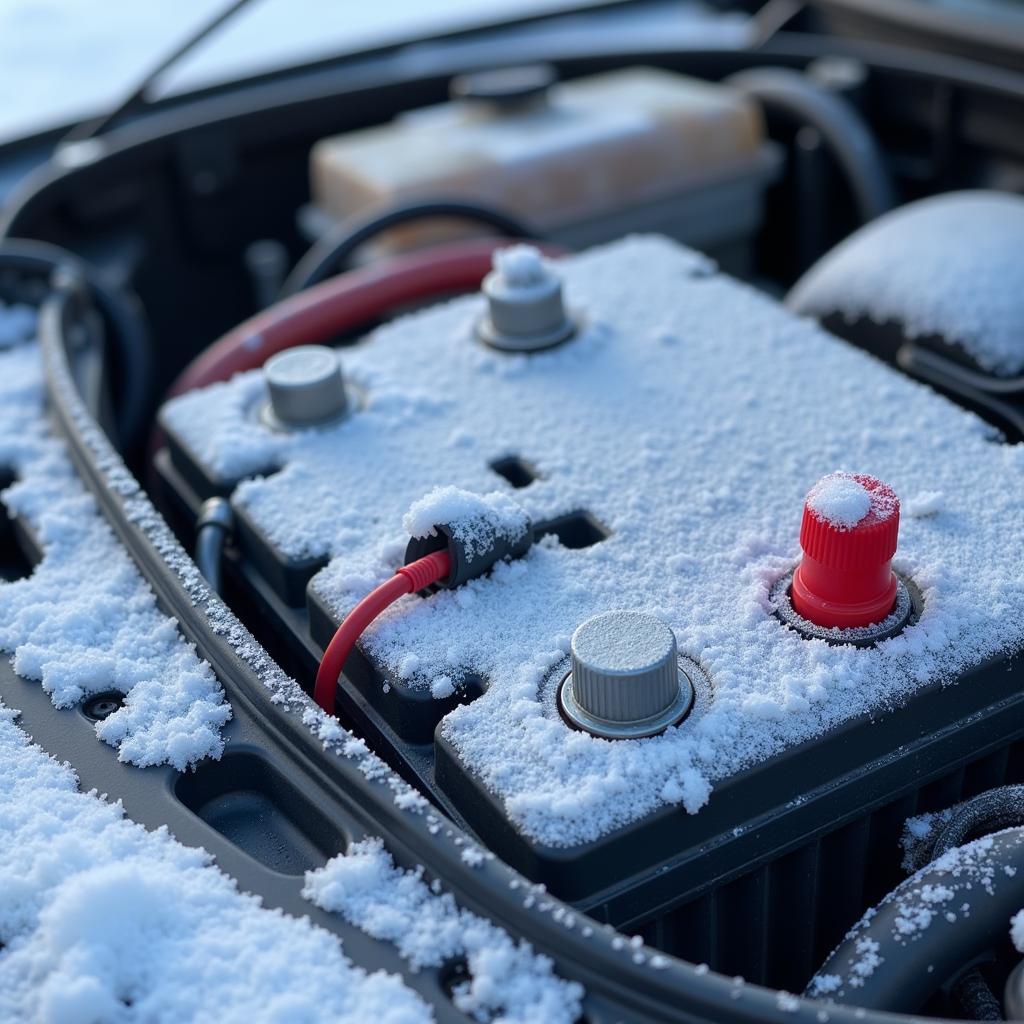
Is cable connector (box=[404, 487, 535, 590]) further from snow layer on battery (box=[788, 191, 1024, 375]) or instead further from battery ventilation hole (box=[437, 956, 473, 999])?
snow layer on battery (box=[788, 191, 1024, 375])

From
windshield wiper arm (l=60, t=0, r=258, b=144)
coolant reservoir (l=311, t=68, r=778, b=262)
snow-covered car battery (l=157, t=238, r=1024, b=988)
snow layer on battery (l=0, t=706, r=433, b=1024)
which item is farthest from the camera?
coolant reservoir (l=311, t=68, r=778, b=262)

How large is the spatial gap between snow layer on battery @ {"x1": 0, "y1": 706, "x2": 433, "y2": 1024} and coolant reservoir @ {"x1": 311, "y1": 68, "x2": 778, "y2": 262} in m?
0.97

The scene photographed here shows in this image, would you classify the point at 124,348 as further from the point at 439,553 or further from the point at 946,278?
the point at 946,278

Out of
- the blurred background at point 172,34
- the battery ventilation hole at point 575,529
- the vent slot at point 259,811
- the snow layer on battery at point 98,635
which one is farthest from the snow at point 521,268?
the blurred background at point 172,34

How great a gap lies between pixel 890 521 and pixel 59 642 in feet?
1.61

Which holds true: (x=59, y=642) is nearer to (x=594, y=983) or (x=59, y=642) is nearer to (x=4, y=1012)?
(x=4, y=1012)

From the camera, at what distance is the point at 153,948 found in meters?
0.52

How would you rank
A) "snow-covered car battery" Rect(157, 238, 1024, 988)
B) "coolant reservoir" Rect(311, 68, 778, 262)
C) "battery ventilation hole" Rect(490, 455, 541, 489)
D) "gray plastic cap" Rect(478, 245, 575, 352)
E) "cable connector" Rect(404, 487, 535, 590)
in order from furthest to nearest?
"coolant reservoir" Rect(311, 68, 778, 262) < "gray plastic cap" Rect(478, 245, 575, 352) < "battery ventilation hole" Rect(490, 455, 541, 489) < "cable connector" Rect(404, 487, 535, 590) < "snow-covered car battery" Rect(157, 238, 1024, 988)

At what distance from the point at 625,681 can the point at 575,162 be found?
1009mm

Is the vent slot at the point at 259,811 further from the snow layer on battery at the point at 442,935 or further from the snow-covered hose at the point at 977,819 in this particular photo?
the snow-covered hose at the point at 977,819

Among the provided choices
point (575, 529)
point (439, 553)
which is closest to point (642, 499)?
point (575, 529)

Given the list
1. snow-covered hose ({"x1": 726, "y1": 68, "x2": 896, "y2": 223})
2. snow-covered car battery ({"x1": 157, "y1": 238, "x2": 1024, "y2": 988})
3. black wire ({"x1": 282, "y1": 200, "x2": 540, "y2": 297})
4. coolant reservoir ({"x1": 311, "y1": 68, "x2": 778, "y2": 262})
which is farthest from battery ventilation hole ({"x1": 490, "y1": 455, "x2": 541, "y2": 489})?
snow-covered hose ({"x1": 726, "y1": 68, "x2": 896, "y2": 223})

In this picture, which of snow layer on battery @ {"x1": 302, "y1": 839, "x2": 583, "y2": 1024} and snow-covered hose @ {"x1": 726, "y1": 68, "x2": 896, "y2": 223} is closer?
snow layer on battery @ {"x1": 302, "y1": 839, "x2": 583, "y2": 1024}

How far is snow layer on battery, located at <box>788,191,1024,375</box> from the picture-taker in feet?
3.02
